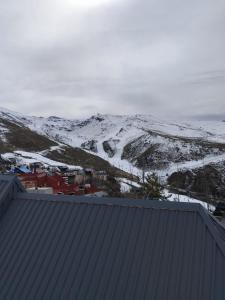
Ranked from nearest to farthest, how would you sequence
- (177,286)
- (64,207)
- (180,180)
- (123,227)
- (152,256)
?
1. (177,286)
2. (152,256)
3. (123,227)
4. (64,207)
5. (180,180)

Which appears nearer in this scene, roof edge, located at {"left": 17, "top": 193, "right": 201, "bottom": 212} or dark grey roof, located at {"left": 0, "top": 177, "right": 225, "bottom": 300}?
dark grey roof, located at {"left": 0, "top": 177, "right": 225, "bottom": 300}

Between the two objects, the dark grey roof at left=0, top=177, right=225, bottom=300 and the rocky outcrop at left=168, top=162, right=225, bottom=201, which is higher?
the rocky outcrop at left=168, top=162, right=225, bottom=201

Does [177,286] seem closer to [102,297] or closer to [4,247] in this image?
[102,297]

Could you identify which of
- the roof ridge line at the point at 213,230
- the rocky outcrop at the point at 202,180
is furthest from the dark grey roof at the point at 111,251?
the rocky outcrop at the point at 202,180

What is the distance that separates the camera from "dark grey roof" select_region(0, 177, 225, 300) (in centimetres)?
1093

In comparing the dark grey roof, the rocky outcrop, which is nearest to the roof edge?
the dark grey roof

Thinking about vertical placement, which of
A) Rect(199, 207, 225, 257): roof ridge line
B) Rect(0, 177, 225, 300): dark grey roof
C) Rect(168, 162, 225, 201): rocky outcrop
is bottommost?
Rect(0, 177, 225, 300): dark grey roof

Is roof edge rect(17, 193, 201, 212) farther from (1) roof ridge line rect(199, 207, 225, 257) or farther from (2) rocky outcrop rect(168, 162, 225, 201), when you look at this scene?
(2) rocky outcrop rect(168, 162, 225, 201)

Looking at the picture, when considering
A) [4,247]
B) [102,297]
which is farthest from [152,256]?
[4,247]

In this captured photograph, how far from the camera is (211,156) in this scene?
150 metres

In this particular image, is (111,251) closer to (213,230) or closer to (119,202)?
(119,202)

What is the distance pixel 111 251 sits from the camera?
469 inches

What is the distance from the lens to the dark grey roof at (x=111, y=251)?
10.9 metres

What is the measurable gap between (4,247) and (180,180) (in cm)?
10880
